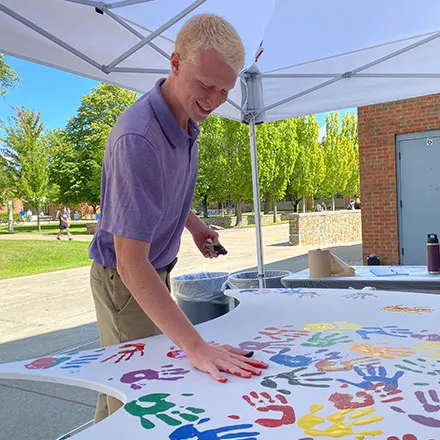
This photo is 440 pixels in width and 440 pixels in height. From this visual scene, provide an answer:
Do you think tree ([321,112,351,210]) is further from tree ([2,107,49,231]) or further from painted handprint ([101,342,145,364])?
painted handprint ([101,342,145,364])

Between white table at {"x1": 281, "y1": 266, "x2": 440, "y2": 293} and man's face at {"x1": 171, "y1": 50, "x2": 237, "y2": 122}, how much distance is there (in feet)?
8.60

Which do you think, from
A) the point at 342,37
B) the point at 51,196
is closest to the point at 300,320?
the point at 342,37

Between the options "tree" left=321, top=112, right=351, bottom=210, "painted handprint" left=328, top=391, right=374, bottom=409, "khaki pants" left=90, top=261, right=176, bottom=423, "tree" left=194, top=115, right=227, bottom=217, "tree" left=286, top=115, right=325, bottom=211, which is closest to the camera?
"painted handprint" left=328, top=391, right=374, bottom=409

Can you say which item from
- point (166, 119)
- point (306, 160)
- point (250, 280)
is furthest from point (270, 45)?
point (306, 160)

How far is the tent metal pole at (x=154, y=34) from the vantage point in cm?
304

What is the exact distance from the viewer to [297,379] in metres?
1.22

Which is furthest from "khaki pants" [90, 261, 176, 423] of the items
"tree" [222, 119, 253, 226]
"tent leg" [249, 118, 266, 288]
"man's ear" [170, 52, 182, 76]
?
"tree" [222, 119, 253, 226]

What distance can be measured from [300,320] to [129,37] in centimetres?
259

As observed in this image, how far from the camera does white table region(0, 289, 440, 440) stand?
0.96 meters

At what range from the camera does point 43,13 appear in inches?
115

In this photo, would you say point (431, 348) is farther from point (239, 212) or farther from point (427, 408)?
point (239, 212)

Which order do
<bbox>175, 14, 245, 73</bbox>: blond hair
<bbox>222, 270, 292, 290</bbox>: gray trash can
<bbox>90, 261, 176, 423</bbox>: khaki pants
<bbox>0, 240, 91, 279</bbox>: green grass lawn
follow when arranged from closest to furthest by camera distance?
<bbox>175, 14, 245, 73</bbox>: blond hair → <bbox>90, 261, 176, 423</bbox>: khaki pants → <bbox>222, 270, 292, 290</bbox>: gray trash can → <bbox>0, 240, 91, 279</bbox>: green grass lawn

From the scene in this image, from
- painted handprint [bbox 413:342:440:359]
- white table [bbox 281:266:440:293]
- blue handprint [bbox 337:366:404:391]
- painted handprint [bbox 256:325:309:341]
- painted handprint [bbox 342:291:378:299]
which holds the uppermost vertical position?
painted handprint [bbox 342:291:378:299]

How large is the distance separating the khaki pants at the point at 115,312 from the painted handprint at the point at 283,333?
1.36 ft
